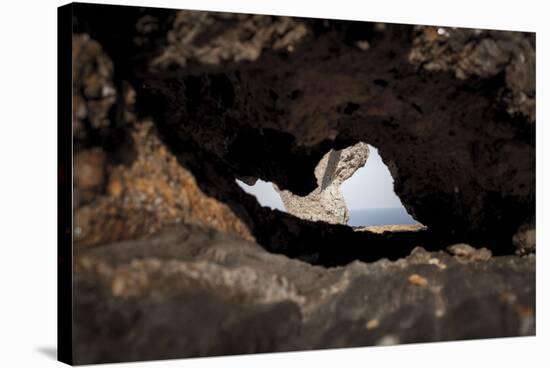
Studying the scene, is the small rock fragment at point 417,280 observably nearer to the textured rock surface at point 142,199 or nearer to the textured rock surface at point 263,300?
the textured rock surface at point 263,300

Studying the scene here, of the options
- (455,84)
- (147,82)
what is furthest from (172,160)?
(455,84)

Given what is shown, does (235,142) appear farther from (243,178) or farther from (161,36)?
(161,36)

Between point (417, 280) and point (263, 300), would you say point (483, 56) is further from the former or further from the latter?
point (263, 300)

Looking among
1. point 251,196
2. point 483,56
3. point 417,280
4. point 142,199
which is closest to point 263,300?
point 142,199

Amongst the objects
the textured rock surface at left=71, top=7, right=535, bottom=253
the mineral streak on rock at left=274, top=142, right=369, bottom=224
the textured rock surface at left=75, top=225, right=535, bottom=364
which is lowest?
the textured rock surface at left=75, top=225, right=535, bottom=364

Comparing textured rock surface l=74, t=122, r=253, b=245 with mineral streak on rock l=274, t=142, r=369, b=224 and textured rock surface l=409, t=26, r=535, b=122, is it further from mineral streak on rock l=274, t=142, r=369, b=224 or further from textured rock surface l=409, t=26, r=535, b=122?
mineral streak on rock l=274, t=142, r=369, b=224

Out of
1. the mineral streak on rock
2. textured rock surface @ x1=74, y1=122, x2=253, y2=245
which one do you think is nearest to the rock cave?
textured rock surface @ x1=74, y1=122, x2=253, y2=245
